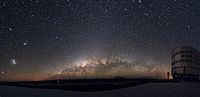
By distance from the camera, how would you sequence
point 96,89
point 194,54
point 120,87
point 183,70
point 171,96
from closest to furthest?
point 171,96 → point 96,89 → point 120,87 → point 183,70 → point 194,54

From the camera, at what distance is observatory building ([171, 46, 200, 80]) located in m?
87.6

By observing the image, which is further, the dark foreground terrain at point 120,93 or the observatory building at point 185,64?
the observatory building at point 185,64

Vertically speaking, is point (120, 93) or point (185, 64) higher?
point (185, 64)

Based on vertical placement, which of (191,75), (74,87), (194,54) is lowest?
(191,75)

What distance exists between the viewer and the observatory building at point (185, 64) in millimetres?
87625

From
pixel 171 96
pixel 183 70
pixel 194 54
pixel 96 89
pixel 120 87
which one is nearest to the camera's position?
pixel 171 96

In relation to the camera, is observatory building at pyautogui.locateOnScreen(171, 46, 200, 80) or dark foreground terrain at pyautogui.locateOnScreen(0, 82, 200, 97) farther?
observatory building at pyautogui.locateOnScreen(171, 46, 200, 80)

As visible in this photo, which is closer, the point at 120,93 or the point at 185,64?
the point at 120,93

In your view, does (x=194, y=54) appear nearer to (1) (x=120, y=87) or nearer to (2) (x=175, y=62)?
(2) (x=175, y=62)

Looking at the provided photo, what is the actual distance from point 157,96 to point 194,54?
303 feet

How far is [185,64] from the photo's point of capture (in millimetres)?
87688

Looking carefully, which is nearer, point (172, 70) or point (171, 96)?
point (171, 96)

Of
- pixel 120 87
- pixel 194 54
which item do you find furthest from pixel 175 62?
pixel 120 87

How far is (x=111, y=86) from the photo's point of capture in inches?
1190
